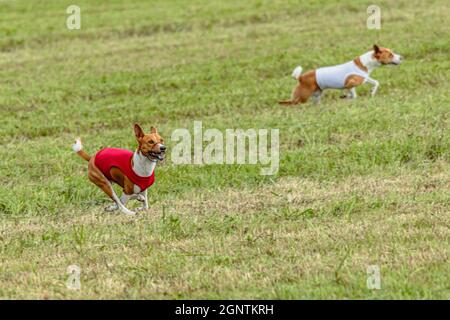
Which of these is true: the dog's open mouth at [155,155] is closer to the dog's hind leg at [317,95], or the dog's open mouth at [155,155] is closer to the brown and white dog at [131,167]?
the brown and white dog at [131,167]

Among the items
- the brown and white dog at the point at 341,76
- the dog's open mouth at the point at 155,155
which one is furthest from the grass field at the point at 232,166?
the dog's open mouth at the point at 155,155

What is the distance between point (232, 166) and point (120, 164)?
2.37 meters

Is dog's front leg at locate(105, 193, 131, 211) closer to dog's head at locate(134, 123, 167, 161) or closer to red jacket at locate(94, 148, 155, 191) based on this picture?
red jacket at locate(94, 148, 155, 191)

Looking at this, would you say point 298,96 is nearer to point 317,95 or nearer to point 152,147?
point 317,95

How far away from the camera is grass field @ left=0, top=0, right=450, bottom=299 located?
756 centimetres

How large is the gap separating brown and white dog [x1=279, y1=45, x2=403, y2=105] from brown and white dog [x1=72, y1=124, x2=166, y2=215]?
656cm

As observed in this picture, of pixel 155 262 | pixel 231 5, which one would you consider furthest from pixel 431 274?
pixel 231 5

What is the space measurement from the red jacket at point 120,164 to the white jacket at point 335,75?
22.0ft

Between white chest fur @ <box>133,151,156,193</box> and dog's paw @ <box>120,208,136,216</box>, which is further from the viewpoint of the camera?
dog's paw @ <box>120,208,136,216</box>

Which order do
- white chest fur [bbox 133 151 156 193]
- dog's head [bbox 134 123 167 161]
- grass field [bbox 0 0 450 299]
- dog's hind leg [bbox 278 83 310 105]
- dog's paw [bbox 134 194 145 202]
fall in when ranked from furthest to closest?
dog's hind leg [bbox 278 83 310 105] < dog's paw [bbox 134 194 145 202] < white chest fur [bbox 133 151 156 193] < dog's head [bbox 134 123 167 161] < grass field [bbox 0 0 450 299]

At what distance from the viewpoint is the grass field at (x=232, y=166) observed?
756 centimetres

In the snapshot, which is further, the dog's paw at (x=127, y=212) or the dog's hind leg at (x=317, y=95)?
the dog's hind leg at (x=317, y=95)

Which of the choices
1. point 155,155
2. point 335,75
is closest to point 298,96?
point 335,75

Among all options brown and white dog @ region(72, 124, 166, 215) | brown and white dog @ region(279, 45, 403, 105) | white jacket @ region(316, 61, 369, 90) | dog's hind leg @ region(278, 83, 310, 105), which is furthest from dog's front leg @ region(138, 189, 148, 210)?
dog's hind leg @ region(278, 83, 310, 105)
